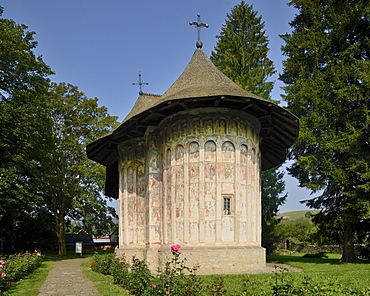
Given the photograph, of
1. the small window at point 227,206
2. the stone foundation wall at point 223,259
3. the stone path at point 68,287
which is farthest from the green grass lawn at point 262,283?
the small window at point 227,206

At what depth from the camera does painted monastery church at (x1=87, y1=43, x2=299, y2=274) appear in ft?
42.7

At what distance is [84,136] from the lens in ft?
104

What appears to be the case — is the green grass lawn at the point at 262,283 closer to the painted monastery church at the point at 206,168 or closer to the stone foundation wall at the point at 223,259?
the stone foundation wall at the point at 223,259

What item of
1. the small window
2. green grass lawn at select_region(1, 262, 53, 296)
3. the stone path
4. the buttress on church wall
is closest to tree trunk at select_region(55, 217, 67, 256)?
green grass lawn at select_region(1, 262, 53, 296)

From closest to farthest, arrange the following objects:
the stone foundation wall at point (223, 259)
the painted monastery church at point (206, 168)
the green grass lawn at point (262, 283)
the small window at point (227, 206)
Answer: the green grass lawn at point (262, 283)
the stone foundation wall at point (223, 259)
the painted monastery church at point (206, 168)
the small window at point (227, 206)

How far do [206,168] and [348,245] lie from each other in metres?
10.9

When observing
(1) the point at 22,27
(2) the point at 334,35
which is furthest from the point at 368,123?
(1) the point at 22,27

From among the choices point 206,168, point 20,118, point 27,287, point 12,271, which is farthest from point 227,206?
point 20,118

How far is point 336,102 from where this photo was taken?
795 inches

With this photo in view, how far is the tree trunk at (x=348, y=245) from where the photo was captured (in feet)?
64.6

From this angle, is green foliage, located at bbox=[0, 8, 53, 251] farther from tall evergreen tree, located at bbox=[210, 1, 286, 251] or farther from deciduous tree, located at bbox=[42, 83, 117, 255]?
tall evergreen tree, located at bbox=[210, 1, 286, 251]

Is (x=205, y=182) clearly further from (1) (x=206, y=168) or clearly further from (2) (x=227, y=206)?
(2) (x=227, y=206)

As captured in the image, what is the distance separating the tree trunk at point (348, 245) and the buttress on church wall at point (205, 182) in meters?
8.23

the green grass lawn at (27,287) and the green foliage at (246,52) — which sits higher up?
the green foliage at (246,52)
